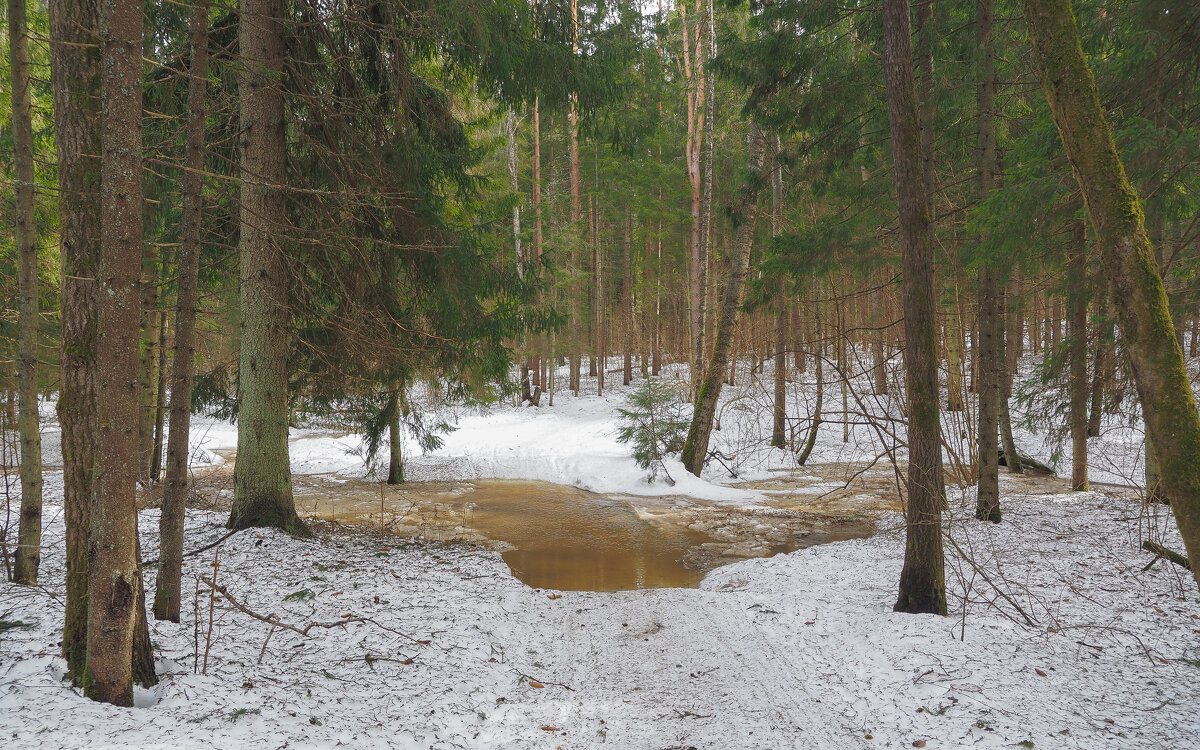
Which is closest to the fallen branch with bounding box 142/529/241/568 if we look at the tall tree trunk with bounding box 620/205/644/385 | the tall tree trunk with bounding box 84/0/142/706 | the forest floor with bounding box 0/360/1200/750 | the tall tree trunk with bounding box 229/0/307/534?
the forest floor with bounding box 0/360/1200/750

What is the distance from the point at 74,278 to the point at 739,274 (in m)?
10.8

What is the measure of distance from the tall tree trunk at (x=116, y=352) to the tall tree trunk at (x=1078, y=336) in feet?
27.9

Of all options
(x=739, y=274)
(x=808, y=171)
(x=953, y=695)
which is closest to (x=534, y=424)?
(x=739, y=274)

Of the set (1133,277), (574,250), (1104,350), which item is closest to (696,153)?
(574,250)

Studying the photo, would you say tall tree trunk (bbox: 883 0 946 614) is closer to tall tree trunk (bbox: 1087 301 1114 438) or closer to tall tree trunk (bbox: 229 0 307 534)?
tall tree trunk (bbox: 1087 301 1114 438)

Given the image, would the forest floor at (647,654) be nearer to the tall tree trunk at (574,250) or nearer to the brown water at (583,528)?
the brown water at (583,528)

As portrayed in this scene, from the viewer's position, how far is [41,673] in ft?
10.2

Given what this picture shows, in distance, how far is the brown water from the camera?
295 inches

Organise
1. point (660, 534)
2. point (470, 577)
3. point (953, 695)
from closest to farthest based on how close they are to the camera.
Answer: point (953, 695) → point (470, 577) → point (660, 534)

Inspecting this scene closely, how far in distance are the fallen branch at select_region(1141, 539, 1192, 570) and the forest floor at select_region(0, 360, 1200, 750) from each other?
0.09 metres

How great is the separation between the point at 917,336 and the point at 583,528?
6.27m

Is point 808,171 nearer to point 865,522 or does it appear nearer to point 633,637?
point 865,522

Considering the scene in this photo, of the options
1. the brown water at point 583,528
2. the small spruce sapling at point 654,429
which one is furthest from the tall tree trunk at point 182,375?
the small spruce sapling at point 654,429

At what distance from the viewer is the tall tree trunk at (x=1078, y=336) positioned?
7.39m
